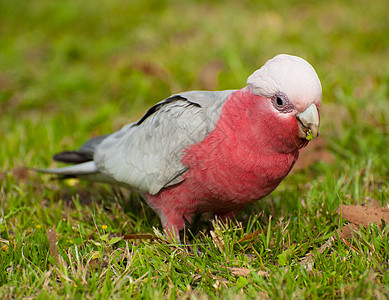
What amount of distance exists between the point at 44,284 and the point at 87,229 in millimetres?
722

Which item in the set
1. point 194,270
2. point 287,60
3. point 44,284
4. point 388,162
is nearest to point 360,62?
point 388,162

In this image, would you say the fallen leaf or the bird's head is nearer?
the bird's head

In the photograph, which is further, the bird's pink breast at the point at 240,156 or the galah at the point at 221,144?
the bird's pink breast at the point at 240,156

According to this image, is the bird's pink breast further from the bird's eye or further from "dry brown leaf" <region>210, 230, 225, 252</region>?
"dry brown leaf" <region>210, 230, 225, 252</region>

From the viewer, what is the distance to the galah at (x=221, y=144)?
7.50 ft

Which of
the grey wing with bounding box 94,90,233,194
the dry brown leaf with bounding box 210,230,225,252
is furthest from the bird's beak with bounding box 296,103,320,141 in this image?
the dry brown leaf with bounding box 210,230,225,252

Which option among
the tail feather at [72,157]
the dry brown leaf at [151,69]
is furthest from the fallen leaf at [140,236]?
the dry brown leaf at [151,69]

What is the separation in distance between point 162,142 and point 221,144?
0.46 meters

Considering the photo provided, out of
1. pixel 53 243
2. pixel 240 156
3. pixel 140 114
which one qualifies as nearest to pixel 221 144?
pixel 240 156

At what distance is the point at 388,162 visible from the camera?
3.54 metres

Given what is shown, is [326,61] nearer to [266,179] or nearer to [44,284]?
[266,179]

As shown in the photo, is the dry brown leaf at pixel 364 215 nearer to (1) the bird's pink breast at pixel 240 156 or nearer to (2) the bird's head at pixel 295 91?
(1) the bird's pink breast at pixel 240 156

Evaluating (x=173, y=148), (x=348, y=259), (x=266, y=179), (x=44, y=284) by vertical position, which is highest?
(x=173, y=148)

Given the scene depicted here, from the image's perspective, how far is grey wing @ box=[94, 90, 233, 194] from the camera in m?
2.63
